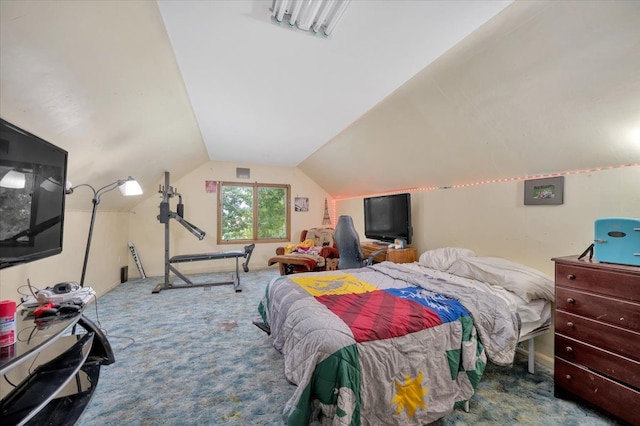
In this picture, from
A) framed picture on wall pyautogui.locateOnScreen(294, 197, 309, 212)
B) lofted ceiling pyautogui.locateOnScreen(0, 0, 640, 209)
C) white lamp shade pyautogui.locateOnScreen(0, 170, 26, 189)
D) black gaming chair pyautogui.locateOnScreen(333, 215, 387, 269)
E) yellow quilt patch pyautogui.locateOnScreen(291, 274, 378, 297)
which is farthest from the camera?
framed picture on wall pyautogui.locateOnScreen(294, 197, 309, 212)

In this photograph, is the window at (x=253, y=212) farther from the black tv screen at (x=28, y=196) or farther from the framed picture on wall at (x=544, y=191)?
the framed picture on wall at (x=544, y=191)

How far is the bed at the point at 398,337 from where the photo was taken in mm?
1308

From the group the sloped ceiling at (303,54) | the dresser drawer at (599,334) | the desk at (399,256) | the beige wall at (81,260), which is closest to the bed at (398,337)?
the dresser drawer at (599,334)

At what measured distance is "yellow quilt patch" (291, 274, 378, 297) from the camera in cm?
218

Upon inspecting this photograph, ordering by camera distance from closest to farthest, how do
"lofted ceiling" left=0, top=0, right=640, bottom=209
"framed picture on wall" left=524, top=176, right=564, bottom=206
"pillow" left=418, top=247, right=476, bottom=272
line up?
"lofted ceiling" left=0, top=0, right=640, bottom=209 → "framed picture on wall" left=524, top=176, right=564, bottom=206 → "pillow" left=418, top=247, right=476, bottom=272

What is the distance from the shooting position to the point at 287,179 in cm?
645

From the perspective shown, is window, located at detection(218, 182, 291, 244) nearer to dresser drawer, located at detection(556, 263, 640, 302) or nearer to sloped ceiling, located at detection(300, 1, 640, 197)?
sloped ceiling, located at detection(300, 1, 640, 197)

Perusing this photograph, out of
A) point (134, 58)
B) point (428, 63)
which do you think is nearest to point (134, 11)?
point (134, 58)

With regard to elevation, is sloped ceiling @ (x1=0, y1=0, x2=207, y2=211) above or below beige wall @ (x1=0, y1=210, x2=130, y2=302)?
above

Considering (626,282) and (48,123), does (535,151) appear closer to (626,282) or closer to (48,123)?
(626,282)

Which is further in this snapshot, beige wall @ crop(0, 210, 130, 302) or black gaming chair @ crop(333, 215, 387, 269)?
black gaming chair @ crop(333, 215, 387, 269)

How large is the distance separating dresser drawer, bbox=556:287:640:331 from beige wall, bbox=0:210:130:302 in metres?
4.28

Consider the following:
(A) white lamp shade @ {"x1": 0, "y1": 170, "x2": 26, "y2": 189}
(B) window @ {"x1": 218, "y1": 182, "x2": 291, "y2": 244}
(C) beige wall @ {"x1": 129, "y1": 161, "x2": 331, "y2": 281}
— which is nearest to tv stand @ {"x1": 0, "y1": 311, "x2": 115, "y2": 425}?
(A) white lamp shade @ {"x1": 0, "y1": 170, "x2": 26, "y2": 189}

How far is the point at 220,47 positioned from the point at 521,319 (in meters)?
2.97
